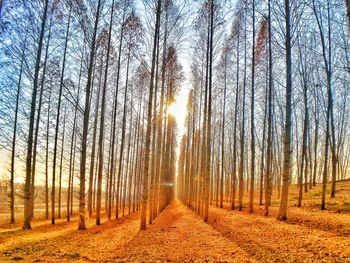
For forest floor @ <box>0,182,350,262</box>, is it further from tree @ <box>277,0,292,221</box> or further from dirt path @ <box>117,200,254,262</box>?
tree @ <box>277,0,292,221</box>

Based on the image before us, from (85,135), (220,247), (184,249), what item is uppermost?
(85,135)

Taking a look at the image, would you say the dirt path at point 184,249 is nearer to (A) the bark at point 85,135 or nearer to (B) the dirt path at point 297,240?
(B) the dirt path at point 297,240

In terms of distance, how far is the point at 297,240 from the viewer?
698cm

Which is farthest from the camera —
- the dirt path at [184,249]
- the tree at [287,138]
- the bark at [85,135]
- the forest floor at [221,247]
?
the bark at [85,135]

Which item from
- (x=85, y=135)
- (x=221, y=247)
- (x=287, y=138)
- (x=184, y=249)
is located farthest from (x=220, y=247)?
(x=85, y=135)

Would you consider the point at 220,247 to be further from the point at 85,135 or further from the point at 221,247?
the point at 85,135

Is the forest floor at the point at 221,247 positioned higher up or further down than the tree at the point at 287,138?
further down

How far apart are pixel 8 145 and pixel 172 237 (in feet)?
40.9

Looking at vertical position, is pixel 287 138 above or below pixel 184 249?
above

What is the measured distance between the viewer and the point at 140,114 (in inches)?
880

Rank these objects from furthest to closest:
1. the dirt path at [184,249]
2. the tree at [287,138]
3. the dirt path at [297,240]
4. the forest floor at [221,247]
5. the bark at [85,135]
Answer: the bark at [85,135]
the tree at [287,138]
the dirt path at [184,249]
the forest floor at [221,247]
the dirt path at [297,240]

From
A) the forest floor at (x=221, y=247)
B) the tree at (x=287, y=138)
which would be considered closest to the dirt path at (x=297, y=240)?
the forest floor at (x=221, y=247)

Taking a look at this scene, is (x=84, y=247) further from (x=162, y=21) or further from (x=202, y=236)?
(x=162, y=21)

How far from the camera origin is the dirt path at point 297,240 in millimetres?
5523
